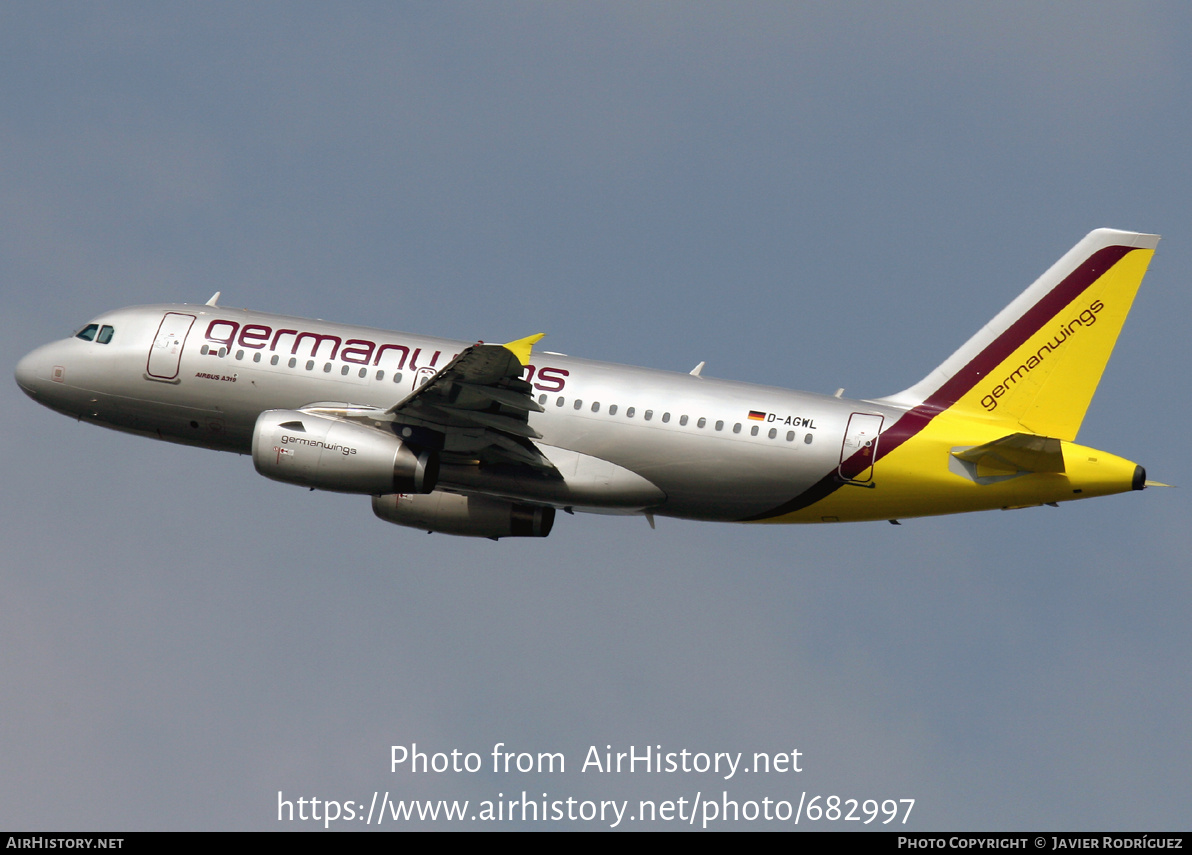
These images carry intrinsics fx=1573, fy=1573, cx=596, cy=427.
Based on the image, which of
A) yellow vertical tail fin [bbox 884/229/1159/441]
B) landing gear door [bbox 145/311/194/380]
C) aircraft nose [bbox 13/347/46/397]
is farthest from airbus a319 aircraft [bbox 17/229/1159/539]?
aircraft nose [bbox 13/347/46/397]

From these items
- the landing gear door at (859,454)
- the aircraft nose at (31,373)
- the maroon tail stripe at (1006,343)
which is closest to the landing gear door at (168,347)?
the aircraft nose at (31,373)

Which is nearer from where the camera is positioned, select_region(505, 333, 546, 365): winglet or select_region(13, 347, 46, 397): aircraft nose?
select_region(505, 333, 546, 365): winglet

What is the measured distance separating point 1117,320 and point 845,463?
872cm

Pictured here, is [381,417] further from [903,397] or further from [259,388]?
[903,397]

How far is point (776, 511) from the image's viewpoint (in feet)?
146

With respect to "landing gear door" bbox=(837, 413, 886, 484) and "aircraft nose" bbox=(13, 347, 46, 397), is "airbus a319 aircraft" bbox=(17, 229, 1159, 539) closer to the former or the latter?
"landing gear door" bbox=(837, 413, 886, 484)

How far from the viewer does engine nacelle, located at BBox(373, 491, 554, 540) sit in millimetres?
47281

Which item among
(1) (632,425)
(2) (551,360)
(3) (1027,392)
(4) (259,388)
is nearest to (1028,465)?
(3) (1027,392)

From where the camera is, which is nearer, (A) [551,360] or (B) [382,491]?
(B) [382,491]

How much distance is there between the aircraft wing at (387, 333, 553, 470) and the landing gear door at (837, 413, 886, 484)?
8238 mm

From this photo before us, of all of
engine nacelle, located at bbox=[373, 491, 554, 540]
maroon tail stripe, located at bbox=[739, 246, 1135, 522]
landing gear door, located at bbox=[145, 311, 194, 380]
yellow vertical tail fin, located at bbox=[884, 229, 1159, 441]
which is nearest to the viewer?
yellow vertical tail fin, located at bbox=[884, 229, 1159, 441]

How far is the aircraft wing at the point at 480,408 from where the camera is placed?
41.8 meters

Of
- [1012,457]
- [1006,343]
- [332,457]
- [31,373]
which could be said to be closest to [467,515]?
[332,457]

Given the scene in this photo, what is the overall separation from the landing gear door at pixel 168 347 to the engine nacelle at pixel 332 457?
17.9 ft
